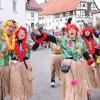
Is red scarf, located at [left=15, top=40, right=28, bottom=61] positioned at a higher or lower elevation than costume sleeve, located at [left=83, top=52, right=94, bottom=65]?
higher

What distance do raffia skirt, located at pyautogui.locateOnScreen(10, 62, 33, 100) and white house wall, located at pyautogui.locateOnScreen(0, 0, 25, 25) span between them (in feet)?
96.3

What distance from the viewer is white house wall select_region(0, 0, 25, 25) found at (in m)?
36.8

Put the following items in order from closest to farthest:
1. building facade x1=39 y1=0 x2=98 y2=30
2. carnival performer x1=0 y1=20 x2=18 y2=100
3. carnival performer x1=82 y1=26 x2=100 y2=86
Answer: carnival performer x1=0 y1=20 x2=18 y2=100
carnival performer x1=82 y1=26 x2=100 y2=86
building facade x1=39 y1=0 x2=98 y2=30

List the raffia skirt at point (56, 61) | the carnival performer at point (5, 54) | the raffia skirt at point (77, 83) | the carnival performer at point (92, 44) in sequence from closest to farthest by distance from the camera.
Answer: the raffia skirt at point (77, 83)
the carnival performer at point (5, 54)
the carnival performer at point (92, 44)
the raffia skirt at point (56, 61)

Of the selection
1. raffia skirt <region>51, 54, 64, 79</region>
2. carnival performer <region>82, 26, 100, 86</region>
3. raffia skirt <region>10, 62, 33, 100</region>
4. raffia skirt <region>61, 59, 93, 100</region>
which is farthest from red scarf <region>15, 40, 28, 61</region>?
raffia skirt <region>51, 54, 64, 79</region>

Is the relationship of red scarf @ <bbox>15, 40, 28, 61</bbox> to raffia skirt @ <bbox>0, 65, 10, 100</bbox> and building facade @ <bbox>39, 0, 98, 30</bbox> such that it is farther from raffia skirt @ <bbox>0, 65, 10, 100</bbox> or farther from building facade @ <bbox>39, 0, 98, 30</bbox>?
building facade @ <bbox>39, 0, 98, 30</bbox>

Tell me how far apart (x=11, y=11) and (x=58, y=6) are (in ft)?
135

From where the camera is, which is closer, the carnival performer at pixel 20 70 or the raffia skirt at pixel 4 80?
the carnival performer at pixel 20 70

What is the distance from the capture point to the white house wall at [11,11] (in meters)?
36.8

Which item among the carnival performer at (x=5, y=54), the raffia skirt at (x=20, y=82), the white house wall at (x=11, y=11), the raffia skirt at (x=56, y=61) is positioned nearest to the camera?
the raffia skirt at (x=20, y=82)

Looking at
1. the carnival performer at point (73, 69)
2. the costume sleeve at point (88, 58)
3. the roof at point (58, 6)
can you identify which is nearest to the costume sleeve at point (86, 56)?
the costume sleeve at point (88, 58)

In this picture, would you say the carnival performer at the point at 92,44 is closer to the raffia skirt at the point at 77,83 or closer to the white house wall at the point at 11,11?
the raffia skirt at the point at 77,83

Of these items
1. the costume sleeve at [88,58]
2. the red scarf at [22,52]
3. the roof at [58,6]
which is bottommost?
the costume sleeve at [88,58]

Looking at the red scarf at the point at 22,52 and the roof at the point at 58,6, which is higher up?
the roof at the point at 58,6
